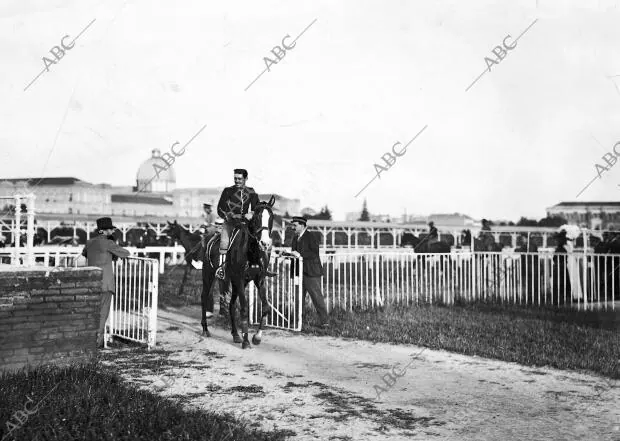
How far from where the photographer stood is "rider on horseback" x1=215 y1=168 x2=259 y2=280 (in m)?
11.4

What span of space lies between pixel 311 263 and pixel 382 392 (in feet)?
17.7

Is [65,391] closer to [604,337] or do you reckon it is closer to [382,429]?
[382,429]

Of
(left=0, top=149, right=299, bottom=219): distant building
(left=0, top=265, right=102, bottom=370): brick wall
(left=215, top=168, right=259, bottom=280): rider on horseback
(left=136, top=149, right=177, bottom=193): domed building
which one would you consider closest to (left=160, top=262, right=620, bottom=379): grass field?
(left=215, top=168, right=259, bottom=280): rider on horseback

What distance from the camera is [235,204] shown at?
1143 cm

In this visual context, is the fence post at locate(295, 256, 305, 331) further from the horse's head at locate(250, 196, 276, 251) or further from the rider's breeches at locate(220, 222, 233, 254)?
the horse's head at locate(250, 196, 276, 251)

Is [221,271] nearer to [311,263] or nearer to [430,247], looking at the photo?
[311,263]

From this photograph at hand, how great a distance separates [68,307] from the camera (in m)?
7.97

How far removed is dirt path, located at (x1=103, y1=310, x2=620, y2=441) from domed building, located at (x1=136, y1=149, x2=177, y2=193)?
84.9m

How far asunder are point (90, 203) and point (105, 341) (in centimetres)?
9245

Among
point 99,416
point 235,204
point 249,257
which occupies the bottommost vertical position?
point 99,416

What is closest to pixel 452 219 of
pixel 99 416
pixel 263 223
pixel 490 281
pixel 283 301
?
pixel 490 281

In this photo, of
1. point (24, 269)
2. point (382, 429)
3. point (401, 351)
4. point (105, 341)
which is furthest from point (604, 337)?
point (24, 269)

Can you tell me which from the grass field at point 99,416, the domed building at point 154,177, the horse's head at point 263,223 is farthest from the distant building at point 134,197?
the grass field at point 99,416

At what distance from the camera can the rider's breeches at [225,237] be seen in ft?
37.5
